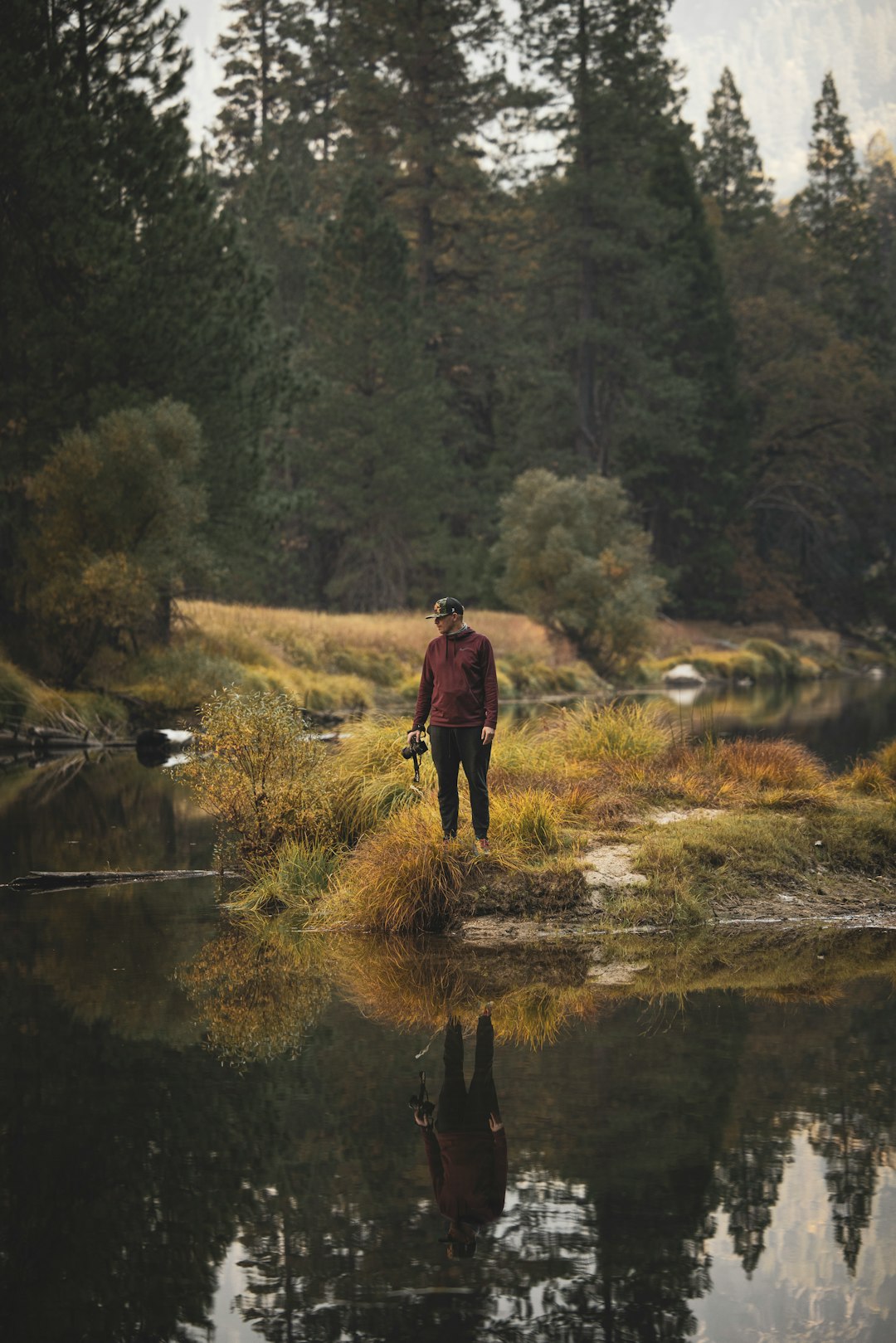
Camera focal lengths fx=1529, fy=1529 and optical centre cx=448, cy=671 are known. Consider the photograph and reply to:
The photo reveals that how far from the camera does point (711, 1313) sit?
5238mm

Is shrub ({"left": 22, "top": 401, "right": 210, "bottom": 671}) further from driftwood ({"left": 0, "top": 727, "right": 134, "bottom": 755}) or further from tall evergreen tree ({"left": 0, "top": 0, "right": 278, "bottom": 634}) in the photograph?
driftwood ({"left": 0, "top": 727, "right": 134, "bottom": 755})

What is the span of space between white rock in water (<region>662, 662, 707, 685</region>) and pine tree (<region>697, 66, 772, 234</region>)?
33125 mm

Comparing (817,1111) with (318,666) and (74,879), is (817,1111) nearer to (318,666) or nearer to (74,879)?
(74,879)

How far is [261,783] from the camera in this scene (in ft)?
43.9

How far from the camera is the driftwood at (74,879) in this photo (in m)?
13.3

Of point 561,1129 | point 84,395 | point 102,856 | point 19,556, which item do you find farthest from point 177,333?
point 561,1129

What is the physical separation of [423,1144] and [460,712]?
16.3 feet

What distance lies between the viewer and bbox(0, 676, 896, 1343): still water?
5316 mm

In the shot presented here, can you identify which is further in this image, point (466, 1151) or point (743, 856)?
point (743, 856)

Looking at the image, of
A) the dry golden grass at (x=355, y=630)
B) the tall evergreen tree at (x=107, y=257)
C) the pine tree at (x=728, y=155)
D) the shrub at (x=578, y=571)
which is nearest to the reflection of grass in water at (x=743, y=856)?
the tall evergreen tree at (x=107, y=257)

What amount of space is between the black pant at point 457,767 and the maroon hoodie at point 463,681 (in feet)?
0.31

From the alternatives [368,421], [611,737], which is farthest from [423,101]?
[611,737]

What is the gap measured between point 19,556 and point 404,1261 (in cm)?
2677

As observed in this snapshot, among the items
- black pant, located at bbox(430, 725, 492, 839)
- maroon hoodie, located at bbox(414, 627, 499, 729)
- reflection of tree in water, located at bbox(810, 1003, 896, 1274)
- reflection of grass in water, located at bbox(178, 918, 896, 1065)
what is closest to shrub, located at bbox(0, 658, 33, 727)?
Result: reflection of grass in water, located at bbox(178, 918, 896, 1065)
